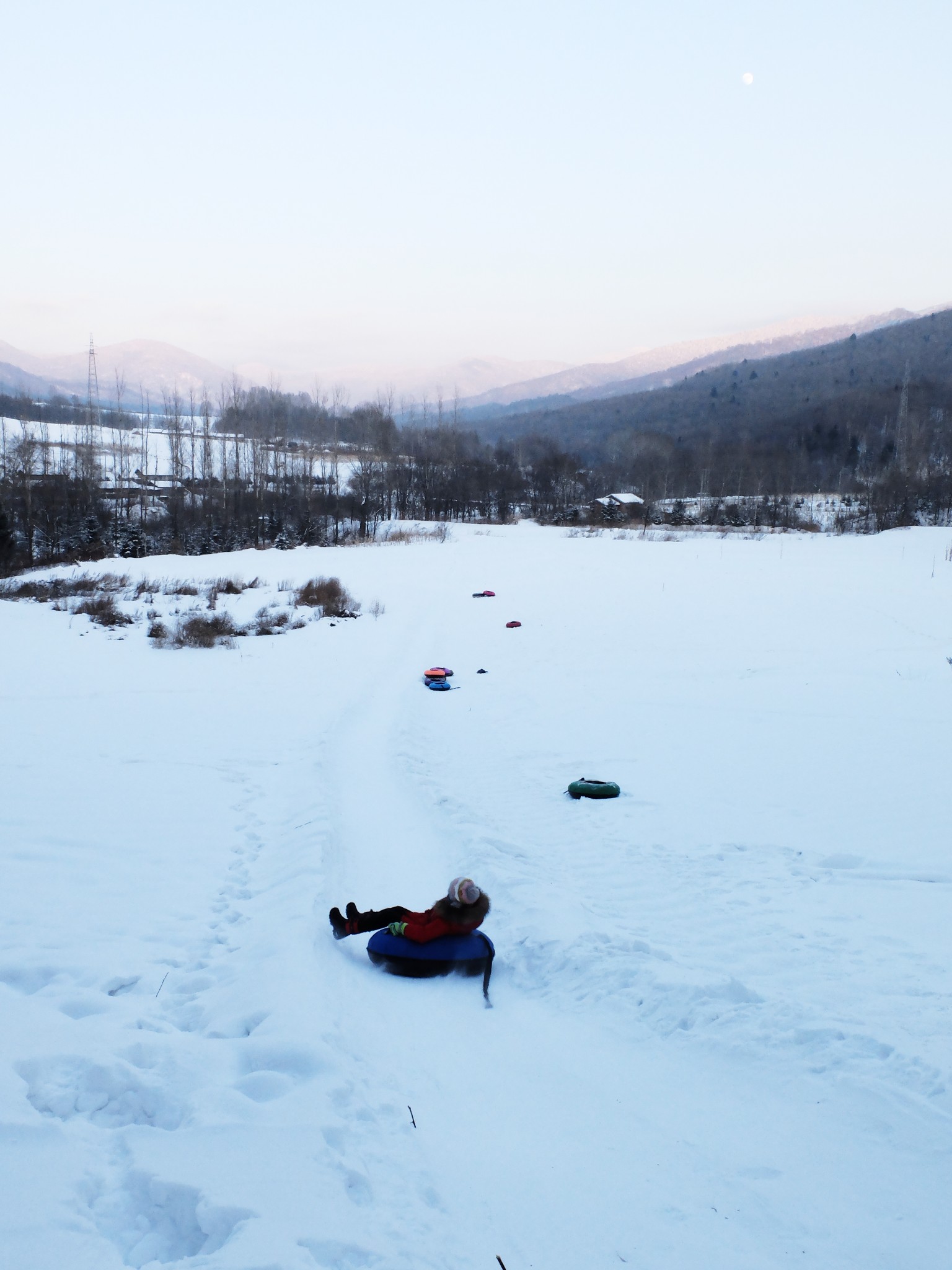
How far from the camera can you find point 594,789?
743 cm

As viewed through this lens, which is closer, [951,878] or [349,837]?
[951,878]

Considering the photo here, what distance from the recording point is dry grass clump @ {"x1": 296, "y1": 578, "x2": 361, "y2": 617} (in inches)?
765

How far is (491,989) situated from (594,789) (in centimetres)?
322

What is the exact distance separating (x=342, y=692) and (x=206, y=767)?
12.6 ft

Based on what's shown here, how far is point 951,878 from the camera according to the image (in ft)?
17.1

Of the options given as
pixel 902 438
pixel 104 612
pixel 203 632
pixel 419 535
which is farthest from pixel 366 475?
pixel 902 438

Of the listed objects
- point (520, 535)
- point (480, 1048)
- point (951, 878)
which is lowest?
point (480, 1048)

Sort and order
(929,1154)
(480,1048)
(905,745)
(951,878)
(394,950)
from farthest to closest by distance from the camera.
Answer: (905,745), (951,878), (394,950), (480,1048), (929,1154)

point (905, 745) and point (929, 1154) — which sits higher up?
point (905, 745)

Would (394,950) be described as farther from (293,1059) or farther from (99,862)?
(99,862)

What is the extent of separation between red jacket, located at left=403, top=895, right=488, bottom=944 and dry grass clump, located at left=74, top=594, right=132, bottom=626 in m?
15.0

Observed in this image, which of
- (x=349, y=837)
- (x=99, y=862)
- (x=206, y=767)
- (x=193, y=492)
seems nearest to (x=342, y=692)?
(x=206, y=767)

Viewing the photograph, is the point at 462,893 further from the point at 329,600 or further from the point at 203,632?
the point at 329,600

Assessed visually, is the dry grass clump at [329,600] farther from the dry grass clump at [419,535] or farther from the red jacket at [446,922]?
the dry grass clump at [419,535]
